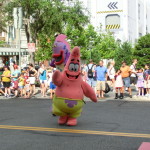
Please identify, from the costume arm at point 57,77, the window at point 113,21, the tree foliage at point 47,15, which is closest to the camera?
the costume arm at point 57,77

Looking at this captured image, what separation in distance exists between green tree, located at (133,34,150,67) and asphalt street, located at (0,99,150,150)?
1038 inches

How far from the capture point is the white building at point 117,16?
66.4 meters

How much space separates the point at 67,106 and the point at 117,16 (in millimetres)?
61066

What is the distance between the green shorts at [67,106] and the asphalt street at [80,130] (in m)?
0.36

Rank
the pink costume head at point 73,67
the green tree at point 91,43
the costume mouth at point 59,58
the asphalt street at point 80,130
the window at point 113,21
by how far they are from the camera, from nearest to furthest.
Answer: the asphalt street at point 80,130
the pink costume head at point 73,67
the costume mouth at point 59,58
the green tree at point 91,43
the window at point 113,21

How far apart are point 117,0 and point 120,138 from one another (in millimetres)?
61799

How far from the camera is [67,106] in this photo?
8617 millimetres

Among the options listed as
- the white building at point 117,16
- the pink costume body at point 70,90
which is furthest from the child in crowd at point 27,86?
the white building at point 117,16

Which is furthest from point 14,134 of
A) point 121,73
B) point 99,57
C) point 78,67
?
point 99,57

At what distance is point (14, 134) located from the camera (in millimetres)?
7762

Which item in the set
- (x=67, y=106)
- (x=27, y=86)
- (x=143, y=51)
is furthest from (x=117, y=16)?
(x=67, y=106)

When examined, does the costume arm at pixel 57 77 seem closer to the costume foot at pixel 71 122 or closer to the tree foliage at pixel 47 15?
the costume foot at pixel 71 122

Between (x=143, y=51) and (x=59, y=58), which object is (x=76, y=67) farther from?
(x=143, y=51)

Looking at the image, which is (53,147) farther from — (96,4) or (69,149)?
(96,4)
